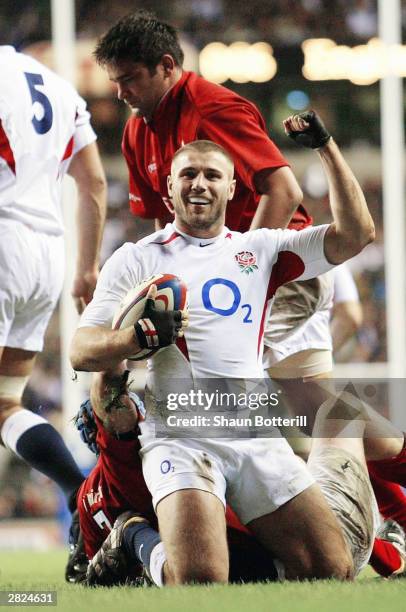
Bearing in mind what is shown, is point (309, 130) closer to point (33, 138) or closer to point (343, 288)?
point (33, 138)

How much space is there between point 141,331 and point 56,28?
6.44 m

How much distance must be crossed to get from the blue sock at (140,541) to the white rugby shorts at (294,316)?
1.01 meters

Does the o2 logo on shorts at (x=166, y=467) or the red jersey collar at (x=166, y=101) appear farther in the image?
the red jersey collar at (x=166, y=101)

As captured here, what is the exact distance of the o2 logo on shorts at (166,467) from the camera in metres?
3.04

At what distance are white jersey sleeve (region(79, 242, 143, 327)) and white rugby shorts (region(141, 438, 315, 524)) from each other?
0.38 m

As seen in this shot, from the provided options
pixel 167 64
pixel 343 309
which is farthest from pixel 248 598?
pixel 343 309

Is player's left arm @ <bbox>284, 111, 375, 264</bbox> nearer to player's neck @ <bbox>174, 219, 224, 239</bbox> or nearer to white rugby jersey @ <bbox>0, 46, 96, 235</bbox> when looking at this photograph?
player's neck @ <bbox>174, 219, 224, 239</bbox>

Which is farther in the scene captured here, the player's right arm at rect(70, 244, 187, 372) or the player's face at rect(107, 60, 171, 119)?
the player's face at rect(107, 60, 171, 119)

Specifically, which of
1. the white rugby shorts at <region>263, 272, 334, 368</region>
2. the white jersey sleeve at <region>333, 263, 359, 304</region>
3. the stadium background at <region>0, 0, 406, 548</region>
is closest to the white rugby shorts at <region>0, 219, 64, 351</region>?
the white rugby shorts at <region>263, 272, 334, 368</region>

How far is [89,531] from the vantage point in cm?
348

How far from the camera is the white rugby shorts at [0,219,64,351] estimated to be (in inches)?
150

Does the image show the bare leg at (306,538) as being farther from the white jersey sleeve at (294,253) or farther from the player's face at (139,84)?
the player's face at (139,84)

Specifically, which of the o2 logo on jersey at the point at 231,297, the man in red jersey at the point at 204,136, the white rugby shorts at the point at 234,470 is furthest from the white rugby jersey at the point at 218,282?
the man in red jersey at the point at 204,136

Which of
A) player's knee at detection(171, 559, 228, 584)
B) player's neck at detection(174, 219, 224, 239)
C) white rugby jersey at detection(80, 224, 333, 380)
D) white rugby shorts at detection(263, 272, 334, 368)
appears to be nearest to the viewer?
player's knee at detection(171, 559, 228, 584)
